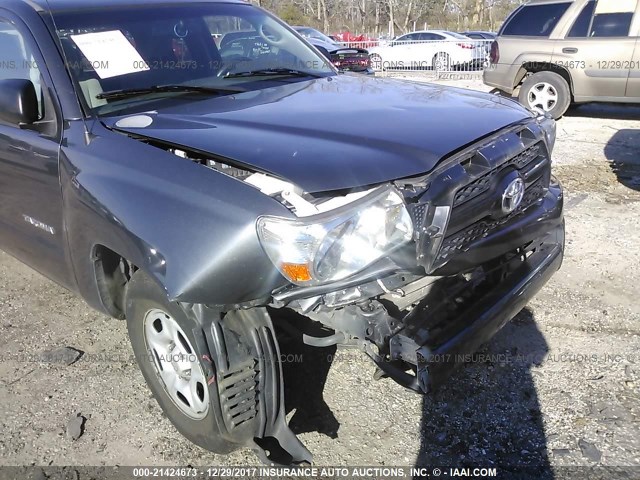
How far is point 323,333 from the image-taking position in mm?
2738

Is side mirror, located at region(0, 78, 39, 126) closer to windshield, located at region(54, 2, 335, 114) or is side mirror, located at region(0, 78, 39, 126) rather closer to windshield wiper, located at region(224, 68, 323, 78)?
windshield, located at region(54, 2, 335, 114)

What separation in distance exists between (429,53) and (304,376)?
17765 millimetres

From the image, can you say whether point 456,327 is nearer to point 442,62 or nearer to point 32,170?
point 32,170

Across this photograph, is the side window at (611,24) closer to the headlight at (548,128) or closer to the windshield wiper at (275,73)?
the headlight at (548,128)

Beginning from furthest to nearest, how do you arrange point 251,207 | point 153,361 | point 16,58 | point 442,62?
point 442,62
point 16,58
point 153,361
point 251,207

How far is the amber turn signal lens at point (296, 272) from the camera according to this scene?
1.95m

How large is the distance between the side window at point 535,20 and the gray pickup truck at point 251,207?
6.95 m

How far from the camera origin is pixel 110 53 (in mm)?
2877

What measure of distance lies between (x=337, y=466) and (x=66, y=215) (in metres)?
1.73

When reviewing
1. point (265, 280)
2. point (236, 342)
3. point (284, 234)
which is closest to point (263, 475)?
point (236, 342)

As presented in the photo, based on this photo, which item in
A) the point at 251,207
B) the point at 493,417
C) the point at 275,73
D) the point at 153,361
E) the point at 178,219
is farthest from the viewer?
the point at 275,73

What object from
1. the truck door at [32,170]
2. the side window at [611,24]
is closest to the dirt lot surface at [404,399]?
the truck door at [32,170]

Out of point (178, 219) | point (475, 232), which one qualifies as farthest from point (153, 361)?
point (475, 232)

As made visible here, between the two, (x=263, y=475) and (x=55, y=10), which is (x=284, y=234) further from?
(x=55, y=10)
